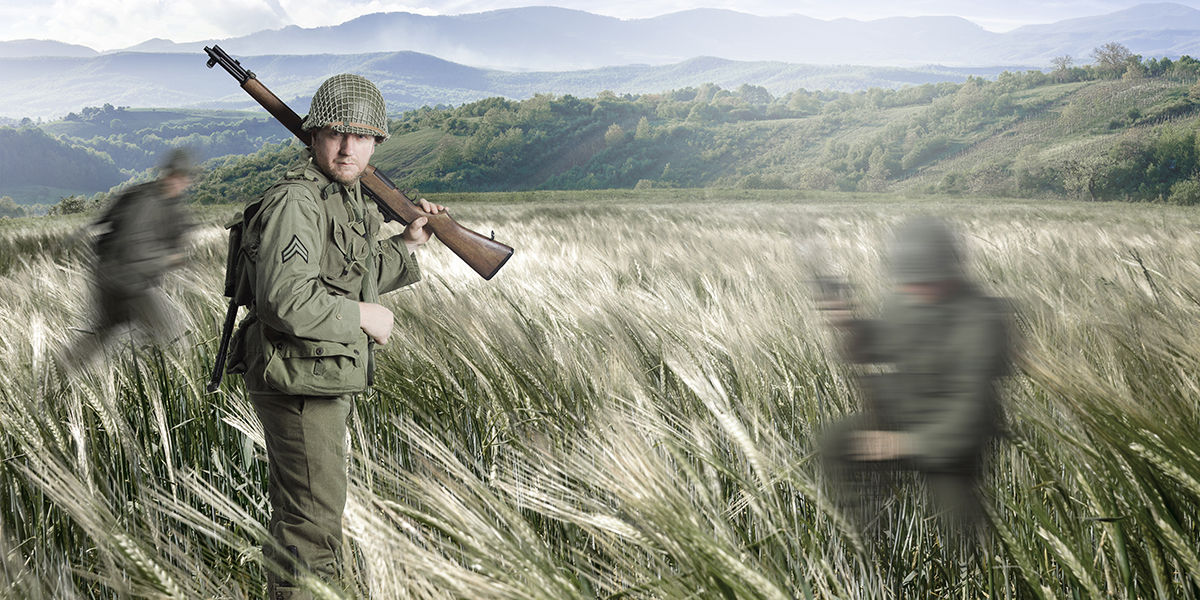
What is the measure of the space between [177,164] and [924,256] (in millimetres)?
2949

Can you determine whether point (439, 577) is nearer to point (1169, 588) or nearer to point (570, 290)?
point (1169, 588)

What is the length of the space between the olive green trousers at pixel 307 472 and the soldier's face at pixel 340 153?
43 centimetres

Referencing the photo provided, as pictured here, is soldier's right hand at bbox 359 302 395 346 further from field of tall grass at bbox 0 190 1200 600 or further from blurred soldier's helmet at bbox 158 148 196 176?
blurred soldier's helmet at bbox 158 148 196 176

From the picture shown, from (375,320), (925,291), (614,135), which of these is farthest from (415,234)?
(614,135)

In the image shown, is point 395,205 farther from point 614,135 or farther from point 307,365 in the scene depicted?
point 614,135

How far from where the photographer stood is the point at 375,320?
4.42 feet

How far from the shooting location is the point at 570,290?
2561mm

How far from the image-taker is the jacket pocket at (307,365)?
1288 millimetres

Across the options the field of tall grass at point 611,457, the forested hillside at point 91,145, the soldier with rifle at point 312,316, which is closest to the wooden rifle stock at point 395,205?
the field of tall grass at point 611,457

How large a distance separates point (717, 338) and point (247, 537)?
1.20 meters

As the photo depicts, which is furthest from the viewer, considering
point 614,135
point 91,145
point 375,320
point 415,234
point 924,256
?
point 91,145

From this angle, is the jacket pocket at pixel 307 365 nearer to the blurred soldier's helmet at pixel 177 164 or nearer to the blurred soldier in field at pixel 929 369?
the blurred soldier in field at pixel 929 369

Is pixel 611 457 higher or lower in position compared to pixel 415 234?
lower

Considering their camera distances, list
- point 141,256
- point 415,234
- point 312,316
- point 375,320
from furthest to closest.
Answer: point 141,256
point 415,234
point 375,320
point 312,316
